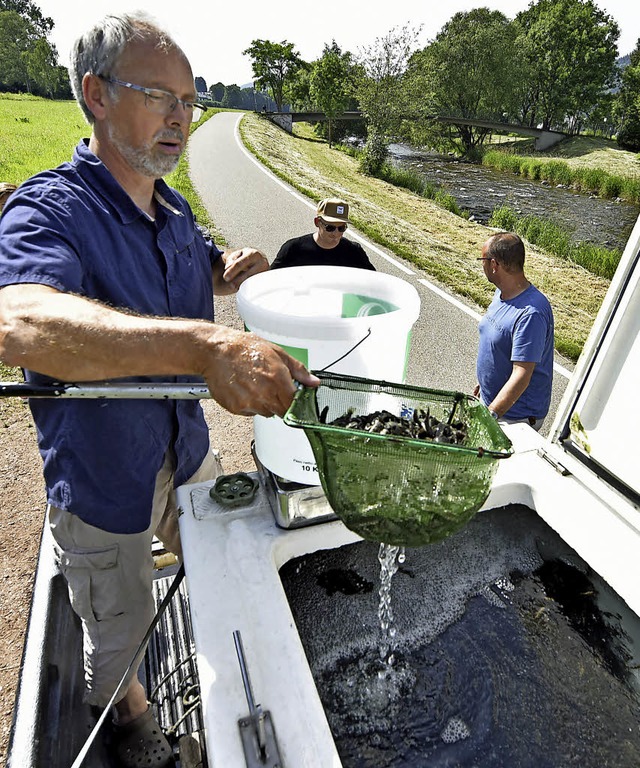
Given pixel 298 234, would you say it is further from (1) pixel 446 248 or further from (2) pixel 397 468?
(2) pixel 397 468

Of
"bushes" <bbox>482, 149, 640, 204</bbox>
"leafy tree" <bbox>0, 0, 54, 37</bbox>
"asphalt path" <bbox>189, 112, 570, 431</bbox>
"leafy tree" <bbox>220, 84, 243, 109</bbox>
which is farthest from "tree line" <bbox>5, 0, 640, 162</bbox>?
"leafy tree" <bbox>220, 84, 243, 109</bbox>

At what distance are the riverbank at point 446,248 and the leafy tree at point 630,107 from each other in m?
27.7

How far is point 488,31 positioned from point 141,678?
54.9 metres

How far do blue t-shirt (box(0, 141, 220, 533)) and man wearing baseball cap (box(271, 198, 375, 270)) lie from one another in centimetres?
225

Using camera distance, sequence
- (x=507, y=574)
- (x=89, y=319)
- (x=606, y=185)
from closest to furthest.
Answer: (x=89, y=319), (x=507, y=574), (x=606, y=185)

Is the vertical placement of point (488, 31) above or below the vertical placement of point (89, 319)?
above

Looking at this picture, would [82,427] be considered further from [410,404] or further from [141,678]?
[141,678]

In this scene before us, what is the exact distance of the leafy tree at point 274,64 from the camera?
Result: 54.5m

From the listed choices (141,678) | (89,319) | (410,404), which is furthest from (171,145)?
(141,678)

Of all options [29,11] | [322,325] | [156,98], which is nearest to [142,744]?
[322,325]

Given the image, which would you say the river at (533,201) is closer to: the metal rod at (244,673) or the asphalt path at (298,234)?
the asphalt path at (298,234)

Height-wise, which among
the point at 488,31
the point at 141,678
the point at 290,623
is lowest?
the point at 141,678

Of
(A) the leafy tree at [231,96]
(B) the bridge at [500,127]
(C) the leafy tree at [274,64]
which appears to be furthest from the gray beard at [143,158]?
(A) the leafy tree at [231,96]

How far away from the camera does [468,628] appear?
62.3 inches
